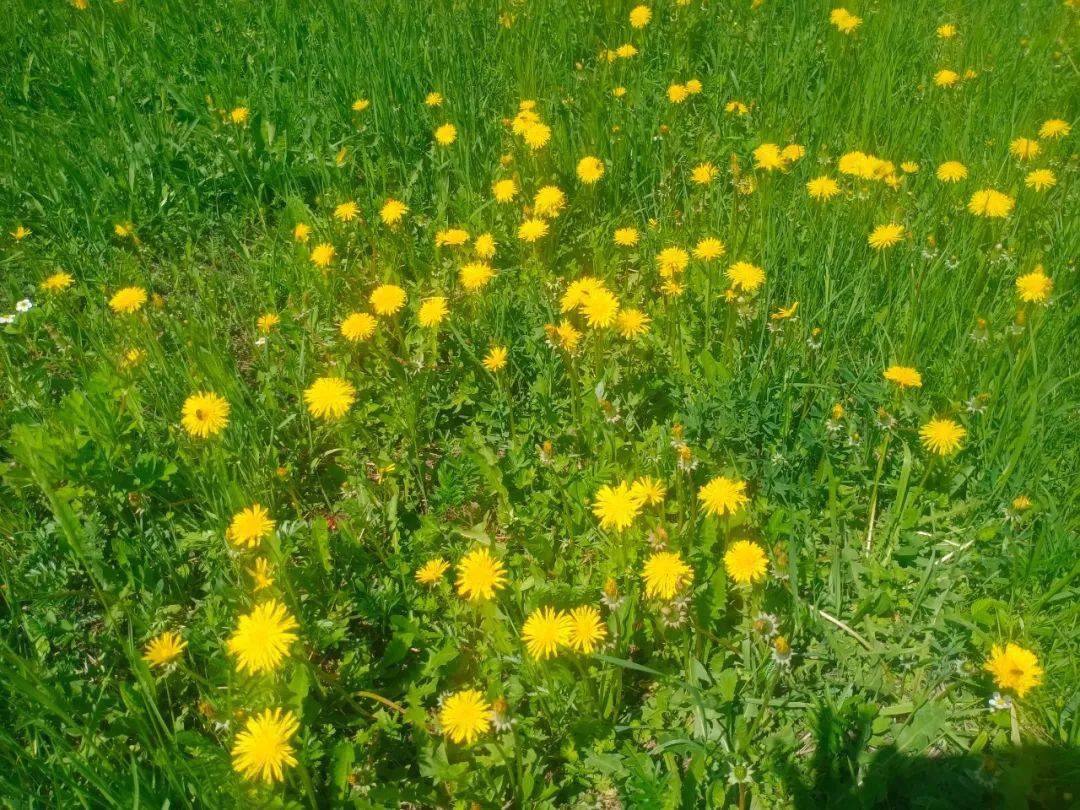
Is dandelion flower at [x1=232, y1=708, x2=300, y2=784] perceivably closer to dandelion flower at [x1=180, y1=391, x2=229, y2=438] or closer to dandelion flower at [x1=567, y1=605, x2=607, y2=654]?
dandelion flower at [x1=567, y1=605, x2=607, y2=654]

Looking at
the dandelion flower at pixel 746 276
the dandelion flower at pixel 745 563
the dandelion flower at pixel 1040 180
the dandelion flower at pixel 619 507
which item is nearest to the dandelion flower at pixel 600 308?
the dandelion flower at pixel 746 276

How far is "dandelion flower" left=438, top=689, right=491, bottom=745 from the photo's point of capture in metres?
1.56

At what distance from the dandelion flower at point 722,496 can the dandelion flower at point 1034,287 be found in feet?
3.85

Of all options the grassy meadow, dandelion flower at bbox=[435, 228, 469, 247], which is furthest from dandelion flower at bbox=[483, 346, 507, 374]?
dandelion flower at bbox=[435, 228, 469, 247]

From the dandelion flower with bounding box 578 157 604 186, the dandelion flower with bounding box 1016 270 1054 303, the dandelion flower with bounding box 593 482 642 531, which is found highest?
the dandelion flower with bounding box 578 157 604 186

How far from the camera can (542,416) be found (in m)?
2.39

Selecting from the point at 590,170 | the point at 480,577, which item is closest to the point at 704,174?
the point at 590,170

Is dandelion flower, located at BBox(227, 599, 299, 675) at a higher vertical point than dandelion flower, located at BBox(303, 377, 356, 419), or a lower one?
lower

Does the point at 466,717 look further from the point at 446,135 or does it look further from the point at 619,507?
the point at 446,135

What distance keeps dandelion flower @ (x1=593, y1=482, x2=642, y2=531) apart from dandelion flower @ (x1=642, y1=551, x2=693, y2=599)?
14cm

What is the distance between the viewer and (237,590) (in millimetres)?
1801

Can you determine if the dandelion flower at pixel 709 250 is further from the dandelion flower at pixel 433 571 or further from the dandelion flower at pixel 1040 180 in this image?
the dandelion flower at pixel 433 571

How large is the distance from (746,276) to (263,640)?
176cm

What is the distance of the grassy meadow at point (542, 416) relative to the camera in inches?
64.2
